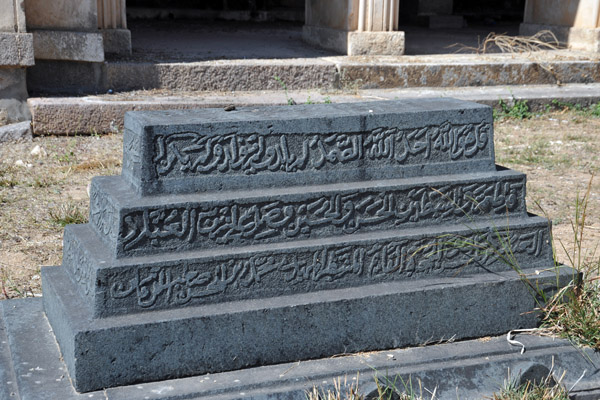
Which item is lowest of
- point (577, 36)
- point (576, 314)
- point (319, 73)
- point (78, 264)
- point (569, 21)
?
point (576, 314)

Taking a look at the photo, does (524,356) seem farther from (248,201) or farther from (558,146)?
(558,146)

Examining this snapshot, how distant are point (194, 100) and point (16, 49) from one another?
1.47m

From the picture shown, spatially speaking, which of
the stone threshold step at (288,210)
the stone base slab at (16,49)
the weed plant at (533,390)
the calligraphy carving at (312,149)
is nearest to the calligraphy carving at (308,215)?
the stone threshold step at (288,210)

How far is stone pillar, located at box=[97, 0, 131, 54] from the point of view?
277 inches

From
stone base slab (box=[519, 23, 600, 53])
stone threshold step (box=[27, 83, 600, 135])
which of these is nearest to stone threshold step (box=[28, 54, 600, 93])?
stone threshold step (box=[27, 83, 600, 135])

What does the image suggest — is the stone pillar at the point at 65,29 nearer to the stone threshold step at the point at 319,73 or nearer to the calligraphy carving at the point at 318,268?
the stone threshold step at the point at 319,73

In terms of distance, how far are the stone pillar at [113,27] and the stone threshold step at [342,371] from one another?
4556mm

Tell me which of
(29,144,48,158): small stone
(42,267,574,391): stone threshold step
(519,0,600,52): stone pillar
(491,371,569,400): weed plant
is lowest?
(491,371,569,400): weed plant

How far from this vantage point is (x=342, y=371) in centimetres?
263

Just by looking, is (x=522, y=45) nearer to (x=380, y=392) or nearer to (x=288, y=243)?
(x=288, y=243)

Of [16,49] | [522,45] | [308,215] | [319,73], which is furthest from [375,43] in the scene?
[308,215]

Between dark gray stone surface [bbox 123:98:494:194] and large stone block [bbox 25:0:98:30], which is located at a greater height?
large stone block [bbox 25:0:98:30]

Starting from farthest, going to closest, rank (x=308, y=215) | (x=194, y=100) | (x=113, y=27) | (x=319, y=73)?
(x=319, y=73) < (x=113, y=27) < (x=194, y=100) < (x=308, y=215)

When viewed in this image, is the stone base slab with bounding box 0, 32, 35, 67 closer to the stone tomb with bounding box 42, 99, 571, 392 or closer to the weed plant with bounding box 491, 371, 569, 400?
the stone tomb with bounding box 42, 99, 571, 392
